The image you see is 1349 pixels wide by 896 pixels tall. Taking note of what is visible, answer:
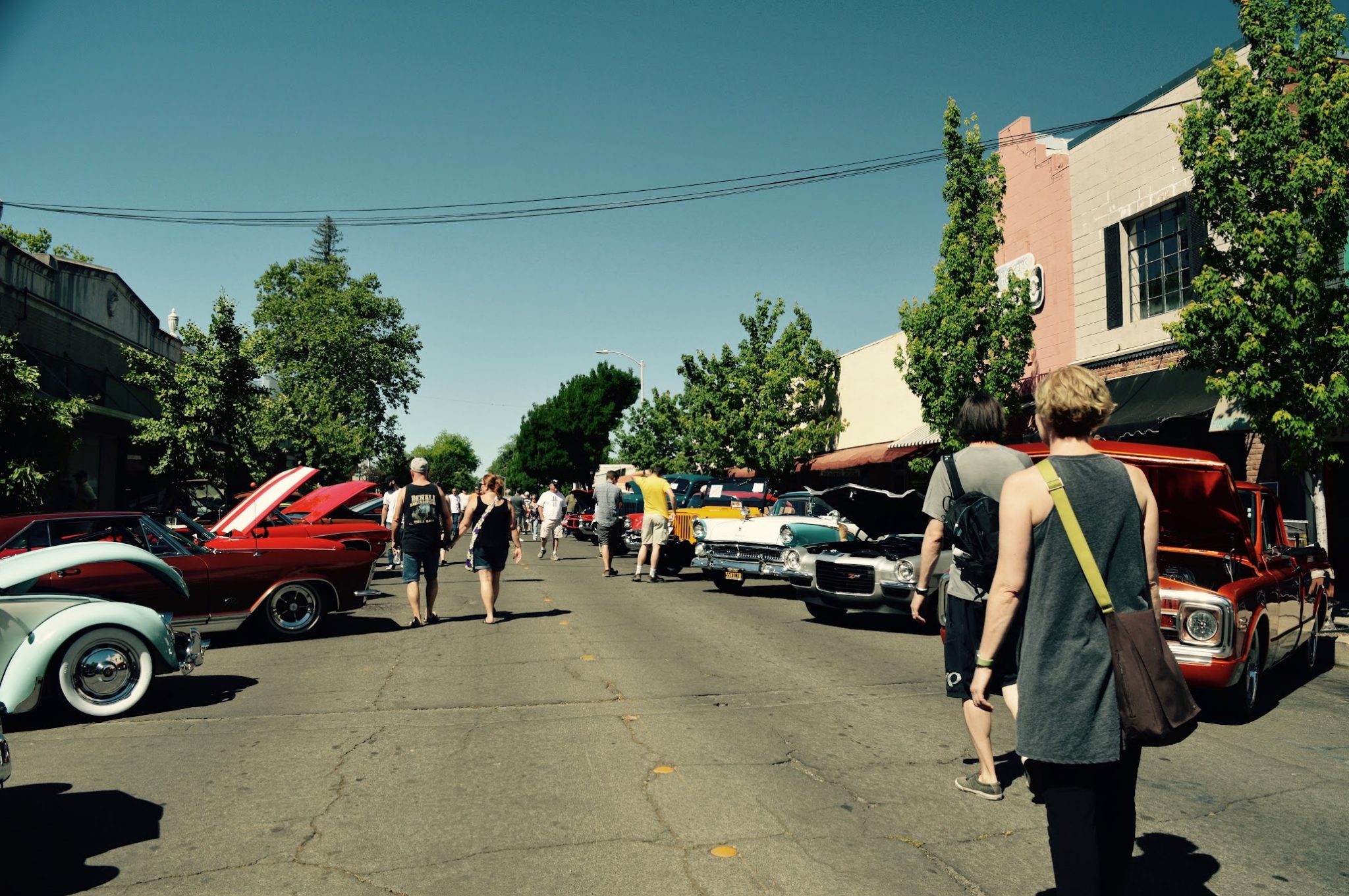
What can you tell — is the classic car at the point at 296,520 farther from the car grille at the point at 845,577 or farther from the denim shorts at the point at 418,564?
the car grille at the point at 845,577

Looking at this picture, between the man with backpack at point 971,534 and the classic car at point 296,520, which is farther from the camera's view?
the classic car at point 296,520

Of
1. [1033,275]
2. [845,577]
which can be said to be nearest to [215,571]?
[845,577]

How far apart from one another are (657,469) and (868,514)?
6.80 metres

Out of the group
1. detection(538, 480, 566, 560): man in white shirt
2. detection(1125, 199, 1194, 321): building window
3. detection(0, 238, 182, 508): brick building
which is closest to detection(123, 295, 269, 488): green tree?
detection(0, 238, 182, 508): brick building

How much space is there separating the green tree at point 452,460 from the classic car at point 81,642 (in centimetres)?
13364

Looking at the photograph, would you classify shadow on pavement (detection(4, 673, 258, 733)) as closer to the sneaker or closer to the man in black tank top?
the man in black tank top

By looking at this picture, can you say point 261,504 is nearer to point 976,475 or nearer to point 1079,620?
point 976,475

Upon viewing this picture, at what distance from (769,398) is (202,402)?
57.8 ft

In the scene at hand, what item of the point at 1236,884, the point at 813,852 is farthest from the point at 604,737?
the point at 1236,884

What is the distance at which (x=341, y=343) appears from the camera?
52.1 meters

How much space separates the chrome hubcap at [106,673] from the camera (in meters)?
6.67

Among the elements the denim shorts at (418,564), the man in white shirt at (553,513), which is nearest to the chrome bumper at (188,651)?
the denim shorts at (418,564)

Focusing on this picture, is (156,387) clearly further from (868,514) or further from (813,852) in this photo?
(813,852)

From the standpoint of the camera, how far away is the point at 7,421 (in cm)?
1353
